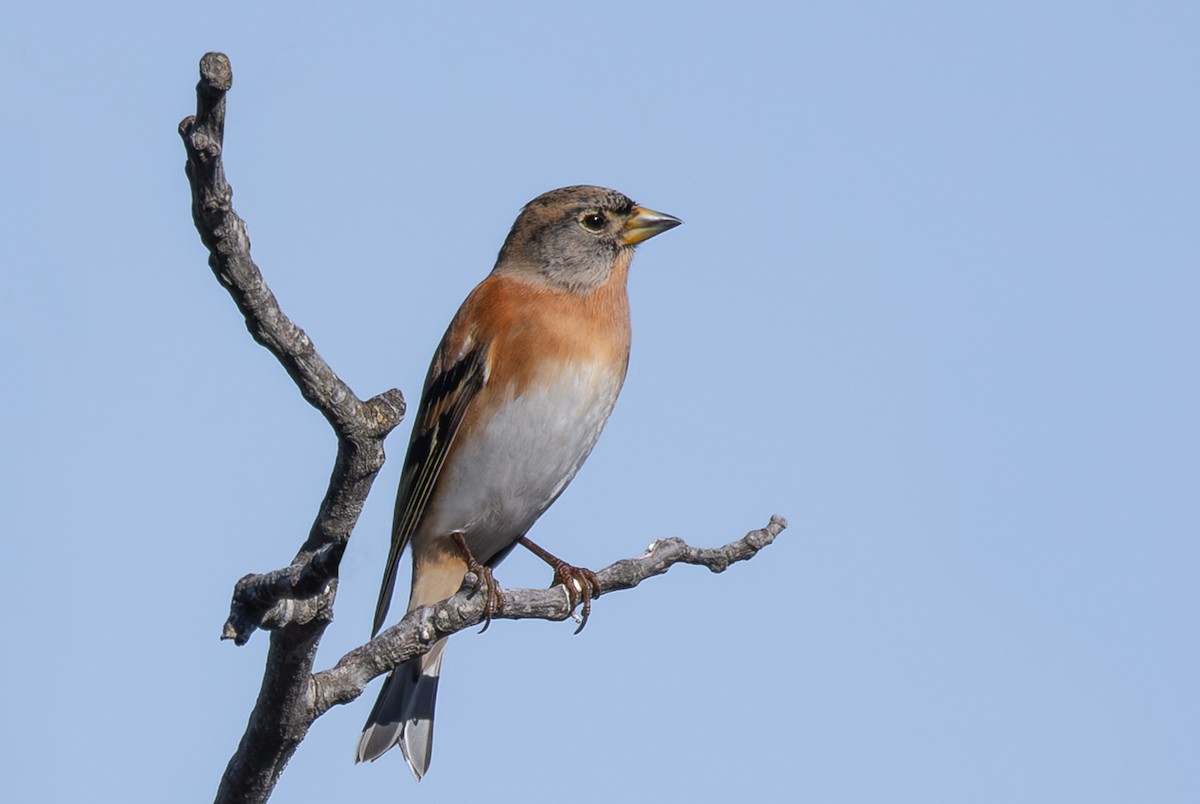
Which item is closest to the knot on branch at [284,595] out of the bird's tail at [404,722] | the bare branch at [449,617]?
the bare branch at [449,617]

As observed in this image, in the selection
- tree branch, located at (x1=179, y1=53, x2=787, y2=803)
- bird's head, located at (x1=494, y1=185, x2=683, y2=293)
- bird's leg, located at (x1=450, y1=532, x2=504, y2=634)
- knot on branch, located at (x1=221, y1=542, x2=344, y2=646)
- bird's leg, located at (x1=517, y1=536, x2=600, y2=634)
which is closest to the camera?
tree branch, located at (x1=179, y1=53, x2=787, y2=803)

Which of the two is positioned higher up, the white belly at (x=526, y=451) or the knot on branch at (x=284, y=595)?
the white belly at (x=526, y=451)

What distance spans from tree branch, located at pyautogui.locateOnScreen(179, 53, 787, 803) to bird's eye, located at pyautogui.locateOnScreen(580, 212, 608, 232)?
113 inches

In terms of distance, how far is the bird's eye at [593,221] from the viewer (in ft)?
26.3

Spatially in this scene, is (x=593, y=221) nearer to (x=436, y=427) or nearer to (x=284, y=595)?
(x=436, y=427)

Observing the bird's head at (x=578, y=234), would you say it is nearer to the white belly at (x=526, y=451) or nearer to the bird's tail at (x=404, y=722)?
the white belly at (x=526, y=451)

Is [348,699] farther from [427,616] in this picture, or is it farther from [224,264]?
[224,264]

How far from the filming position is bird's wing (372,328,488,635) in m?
7.15

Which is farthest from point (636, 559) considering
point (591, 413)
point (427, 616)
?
point (591, 413)

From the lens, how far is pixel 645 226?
8023 millimetres

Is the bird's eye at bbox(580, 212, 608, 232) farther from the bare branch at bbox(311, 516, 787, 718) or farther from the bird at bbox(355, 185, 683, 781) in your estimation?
the bare branch at bbox(311, 516, 787, 718)

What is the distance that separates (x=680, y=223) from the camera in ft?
26.2

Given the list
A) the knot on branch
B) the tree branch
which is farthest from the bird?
the knot on branch

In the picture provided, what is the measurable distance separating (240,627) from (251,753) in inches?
24.8
